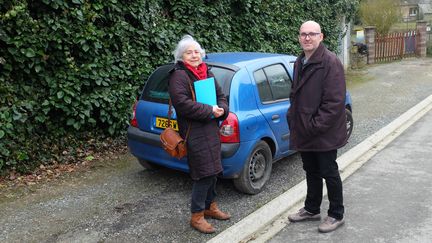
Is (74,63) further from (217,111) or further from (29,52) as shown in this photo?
(217,111)

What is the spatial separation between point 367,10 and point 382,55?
6.90 metres

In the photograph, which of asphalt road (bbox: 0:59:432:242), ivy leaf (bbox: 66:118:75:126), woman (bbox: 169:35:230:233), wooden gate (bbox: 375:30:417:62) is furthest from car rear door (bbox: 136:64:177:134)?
wooden gate (bbox: 375:30:417:62)

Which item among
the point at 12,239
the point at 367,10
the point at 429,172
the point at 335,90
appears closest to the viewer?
the point at 335,90

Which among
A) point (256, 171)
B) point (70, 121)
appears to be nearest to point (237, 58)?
point (256, 171)

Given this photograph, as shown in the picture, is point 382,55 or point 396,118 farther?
point 382,55

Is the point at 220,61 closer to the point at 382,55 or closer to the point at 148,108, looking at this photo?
the point at 148,108

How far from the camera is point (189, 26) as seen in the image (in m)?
7.78

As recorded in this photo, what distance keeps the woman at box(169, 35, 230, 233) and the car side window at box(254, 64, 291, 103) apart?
1149 millimetres

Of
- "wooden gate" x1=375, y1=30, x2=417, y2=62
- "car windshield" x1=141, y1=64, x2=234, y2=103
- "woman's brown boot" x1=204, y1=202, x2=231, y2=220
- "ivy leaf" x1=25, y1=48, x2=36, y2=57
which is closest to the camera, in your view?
"woman's brown boot" x1=204, y1=202, x2=231, y2=220

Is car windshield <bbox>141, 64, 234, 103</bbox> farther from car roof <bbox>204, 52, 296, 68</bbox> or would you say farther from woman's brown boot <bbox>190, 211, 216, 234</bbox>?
woman's brown boot <bbox>190, 211, 216, 234</bbox>

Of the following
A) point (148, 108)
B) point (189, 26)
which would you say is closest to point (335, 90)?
point (148, 108)

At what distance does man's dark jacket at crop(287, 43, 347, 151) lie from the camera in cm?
373

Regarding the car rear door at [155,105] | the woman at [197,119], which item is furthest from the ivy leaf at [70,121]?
the woman at [197,119]

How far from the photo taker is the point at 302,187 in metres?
5.08
